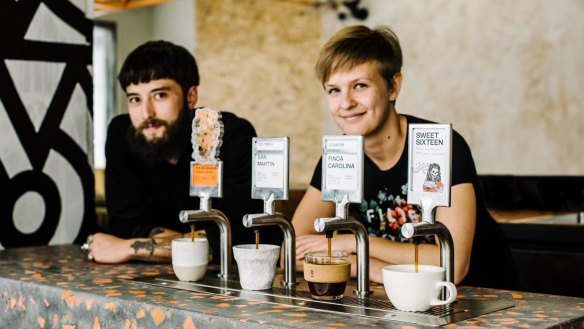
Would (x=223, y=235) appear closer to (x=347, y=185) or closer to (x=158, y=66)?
(x=347, y=185)

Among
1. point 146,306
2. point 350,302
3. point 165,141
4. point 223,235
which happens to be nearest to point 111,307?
point 146,306

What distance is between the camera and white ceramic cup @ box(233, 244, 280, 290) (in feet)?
5.19

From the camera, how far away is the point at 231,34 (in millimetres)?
7191

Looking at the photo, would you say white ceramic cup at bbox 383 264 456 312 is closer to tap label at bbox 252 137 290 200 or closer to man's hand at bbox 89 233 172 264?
tap label at bbox 252 137 290 200

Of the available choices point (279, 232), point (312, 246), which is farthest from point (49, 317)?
point (279, 232)

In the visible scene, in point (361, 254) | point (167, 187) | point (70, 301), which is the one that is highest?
point (167, 187)

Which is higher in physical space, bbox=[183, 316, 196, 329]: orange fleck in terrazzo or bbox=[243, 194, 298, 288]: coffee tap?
bbox=[243, 194, 298, 288]: coffee tap

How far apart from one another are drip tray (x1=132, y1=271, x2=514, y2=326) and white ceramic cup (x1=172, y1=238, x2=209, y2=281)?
0.7 inches

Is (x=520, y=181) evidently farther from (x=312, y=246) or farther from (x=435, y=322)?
(x=435, y=322)

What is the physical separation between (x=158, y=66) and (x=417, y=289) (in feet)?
4.15

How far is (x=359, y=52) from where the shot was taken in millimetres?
2023

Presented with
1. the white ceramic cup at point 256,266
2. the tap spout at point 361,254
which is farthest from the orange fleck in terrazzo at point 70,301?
the tap spout at point 361,254

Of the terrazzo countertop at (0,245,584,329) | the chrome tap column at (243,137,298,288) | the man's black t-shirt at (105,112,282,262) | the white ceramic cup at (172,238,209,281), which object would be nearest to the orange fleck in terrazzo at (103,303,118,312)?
the terrazzo countertop at (0,245,584,329)

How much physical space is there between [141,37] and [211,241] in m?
6.63
